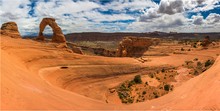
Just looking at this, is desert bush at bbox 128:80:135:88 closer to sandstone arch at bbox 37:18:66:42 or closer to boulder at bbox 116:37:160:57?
sandstone arch at bbox 37:18:66:42

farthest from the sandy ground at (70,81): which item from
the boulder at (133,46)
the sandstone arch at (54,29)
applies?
the boulder at (133,46)

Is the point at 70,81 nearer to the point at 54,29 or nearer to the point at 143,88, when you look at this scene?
the point at 143,88

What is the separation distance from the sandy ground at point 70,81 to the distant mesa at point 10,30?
292 cm

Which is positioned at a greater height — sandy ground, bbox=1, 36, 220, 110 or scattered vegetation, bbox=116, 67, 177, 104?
sandy ground, bbox=1, 36, 220, 110

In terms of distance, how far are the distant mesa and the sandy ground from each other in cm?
292

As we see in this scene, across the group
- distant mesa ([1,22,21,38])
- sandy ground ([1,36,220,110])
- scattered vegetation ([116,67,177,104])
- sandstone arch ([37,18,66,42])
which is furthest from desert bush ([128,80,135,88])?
distant mesa ([1,22,21,38])

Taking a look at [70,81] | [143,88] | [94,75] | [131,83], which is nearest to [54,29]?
[94,75]

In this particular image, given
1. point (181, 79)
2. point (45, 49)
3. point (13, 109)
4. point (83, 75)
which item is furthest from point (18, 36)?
point (13, 109)

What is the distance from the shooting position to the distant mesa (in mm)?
34422

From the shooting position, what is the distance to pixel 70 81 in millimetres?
28828

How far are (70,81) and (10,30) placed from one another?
41.2 ft

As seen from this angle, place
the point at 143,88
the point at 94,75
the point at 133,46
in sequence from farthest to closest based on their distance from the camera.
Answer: the point at 133,46, the point at 94,75, the point at 143,88

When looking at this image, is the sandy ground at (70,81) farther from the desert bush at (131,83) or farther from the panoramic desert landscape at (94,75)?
the desert bush at (131,83)

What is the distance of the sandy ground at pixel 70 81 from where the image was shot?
12.1 m
